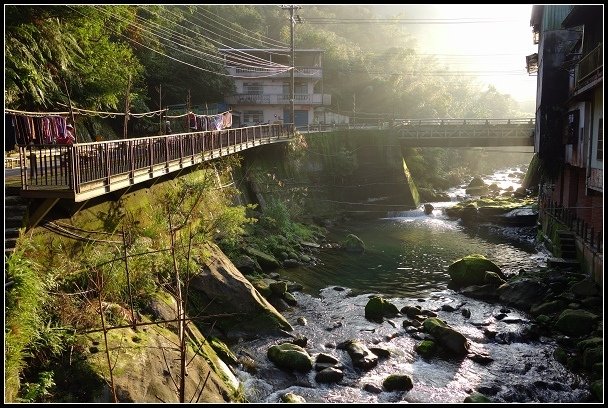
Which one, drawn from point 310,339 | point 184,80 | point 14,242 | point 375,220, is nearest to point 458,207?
point 375,220

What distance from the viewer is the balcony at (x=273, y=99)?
54281 millimetres

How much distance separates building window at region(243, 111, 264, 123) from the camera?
184ft

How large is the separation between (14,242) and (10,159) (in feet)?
20.3

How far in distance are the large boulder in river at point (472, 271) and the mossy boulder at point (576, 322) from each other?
5.87 m

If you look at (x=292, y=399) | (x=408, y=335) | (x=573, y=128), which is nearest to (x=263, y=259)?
(x=408, y=335)

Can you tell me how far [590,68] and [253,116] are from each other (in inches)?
1523

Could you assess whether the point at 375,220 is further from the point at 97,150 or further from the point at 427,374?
the point at 97,150

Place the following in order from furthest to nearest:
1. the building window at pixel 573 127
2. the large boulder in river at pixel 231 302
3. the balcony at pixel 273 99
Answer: the balcony at pixel 273 99 < the building window at pixel 573 127 < the large boulder in river at pixel 231 302

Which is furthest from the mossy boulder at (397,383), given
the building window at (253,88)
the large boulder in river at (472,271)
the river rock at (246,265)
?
the building window at (253,88)

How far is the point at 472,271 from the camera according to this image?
82.0ft

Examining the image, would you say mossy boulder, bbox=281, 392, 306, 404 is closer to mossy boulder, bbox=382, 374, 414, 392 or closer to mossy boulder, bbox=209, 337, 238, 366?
mossy boulder, bbox=209, 337, 238, 366

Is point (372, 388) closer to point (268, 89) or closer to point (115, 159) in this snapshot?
point (115, 159)

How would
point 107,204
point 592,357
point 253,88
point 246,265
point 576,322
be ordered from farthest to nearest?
1. point 253,88
2. point 246,265
3. point 576,322
4. point 107,204
5. point 592,357

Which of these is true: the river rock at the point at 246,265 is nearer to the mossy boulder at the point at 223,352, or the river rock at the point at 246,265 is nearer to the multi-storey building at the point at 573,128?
the mossy boulder at the point at 223,352
